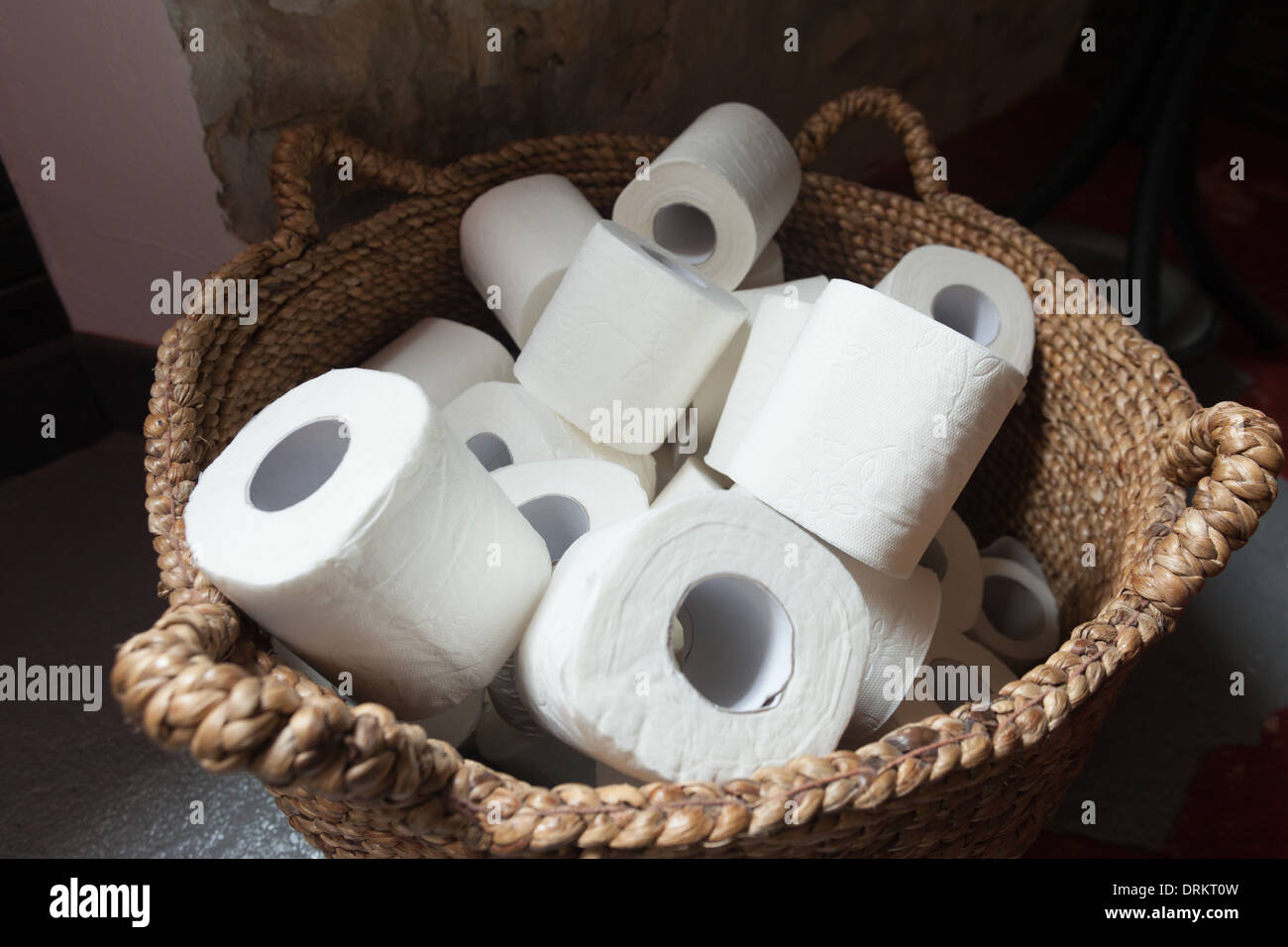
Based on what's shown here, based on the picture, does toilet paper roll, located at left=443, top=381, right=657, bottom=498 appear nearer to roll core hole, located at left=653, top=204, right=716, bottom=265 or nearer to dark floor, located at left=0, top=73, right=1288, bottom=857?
roll core hole, located at left=653, top=204, right=716, bottom=265

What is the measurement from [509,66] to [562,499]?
0.67 meters

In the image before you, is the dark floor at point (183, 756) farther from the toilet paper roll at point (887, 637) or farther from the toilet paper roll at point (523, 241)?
the toilet paper roll at point (523, 241)

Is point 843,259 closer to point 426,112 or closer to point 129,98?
point 426,112

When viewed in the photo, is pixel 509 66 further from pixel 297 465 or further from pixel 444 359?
pixel 297 465

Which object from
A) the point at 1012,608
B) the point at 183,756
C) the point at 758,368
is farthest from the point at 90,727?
the point at 1012,608

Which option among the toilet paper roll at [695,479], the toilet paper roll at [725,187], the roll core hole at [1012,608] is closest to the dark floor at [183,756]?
the roll core hole at [1012,608]

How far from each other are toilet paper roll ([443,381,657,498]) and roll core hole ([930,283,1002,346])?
394 mm

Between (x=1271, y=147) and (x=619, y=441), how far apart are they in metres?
2.12

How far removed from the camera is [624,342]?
957mm

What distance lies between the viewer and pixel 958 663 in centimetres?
95

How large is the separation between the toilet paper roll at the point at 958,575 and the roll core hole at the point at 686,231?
1.52 ft

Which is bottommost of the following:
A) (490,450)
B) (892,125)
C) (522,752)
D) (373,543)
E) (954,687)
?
(522,752)

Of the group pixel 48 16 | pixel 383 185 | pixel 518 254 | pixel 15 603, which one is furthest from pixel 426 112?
pixel 15 603

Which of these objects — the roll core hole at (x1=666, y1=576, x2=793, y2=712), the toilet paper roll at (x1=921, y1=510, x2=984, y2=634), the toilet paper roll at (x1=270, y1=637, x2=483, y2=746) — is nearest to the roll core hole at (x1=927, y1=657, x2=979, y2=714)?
the toilet paper roll at (x1=921, y1=510, x2=984, y2=634)
